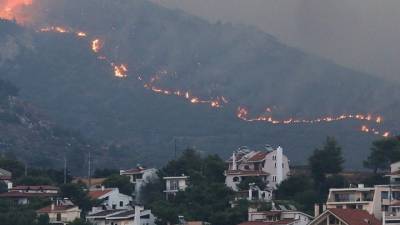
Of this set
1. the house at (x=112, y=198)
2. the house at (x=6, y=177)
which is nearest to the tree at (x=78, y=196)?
the house at (x=112, y=198)

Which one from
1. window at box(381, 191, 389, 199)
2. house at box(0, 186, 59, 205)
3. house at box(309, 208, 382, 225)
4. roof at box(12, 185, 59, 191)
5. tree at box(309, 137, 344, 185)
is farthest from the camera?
tree at box(309, 137, 344, 185)

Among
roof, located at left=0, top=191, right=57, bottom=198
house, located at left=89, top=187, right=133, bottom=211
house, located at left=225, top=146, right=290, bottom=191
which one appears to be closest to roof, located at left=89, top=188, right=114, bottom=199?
house, located at left=89, top=187, right=133, bottom=211

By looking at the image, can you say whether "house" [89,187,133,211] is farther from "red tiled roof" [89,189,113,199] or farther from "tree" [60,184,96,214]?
"tree" [60,184,96,214]

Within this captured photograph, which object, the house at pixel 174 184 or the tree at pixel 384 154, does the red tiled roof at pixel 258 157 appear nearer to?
the house at pixel 174 184

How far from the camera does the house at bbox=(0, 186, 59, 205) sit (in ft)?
442

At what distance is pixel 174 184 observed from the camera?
464 feet

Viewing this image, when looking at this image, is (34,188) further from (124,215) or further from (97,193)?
(124,215)

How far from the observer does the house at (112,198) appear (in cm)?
13525

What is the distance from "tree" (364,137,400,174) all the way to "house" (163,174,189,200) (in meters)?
14.2

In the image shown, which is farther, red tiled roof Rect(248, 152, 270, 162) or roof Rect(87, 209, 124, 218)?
red tiled roof Rect(248, 152, 270, 162)

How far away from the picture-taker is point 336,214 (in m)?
116

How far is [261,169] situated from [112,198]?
12866mm

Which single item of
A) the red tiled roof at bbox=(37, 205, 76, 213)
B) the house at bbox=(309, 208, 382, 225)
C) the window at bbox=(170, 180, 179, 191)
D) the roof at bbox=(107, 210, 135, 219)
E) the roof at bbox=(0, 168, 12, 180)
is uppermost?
the roof at bbox=(0, 168, 12, 180)

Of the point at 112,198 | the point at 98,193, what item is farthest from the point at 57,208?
the point at 98,193
